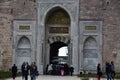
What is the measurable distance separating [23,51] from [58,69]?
3.69 m

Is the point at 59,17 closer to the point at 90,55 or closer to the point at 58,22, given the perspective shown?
the point at 58,22

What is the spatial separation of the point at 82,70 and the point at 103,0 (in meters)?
6.71

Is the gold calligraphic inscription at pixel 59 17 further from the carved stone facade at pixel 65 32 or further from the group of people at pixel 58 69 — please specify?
the group of people at pixel 58 69

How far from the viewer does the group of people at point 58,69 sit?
147ft

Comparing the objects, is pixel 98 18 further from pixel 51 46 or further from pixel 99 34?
pixel 51 46

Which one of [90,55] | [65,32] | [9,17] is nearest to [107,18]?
[90,55]

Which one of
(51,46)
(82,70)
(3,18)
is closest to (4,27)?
(3,18)

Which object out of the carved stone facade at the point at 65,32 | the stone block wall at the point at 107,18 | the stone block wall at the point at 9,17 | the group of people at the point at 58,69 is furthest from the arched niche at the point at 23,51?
the stone block wall at the point at 107,18

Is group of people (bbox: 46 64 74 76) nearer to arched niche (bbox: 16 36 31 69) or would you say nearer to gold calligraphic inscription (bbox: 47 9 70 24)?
arched niche (bbox: 16 36 31 69)

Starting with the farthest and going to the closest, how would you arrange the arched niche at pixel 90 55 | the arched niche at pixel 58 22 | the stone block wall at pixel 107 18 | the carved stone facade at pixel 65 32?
the arched niche at pixel 58 22
the arched niche at pixel 90 55
the carved stone facade at pixel 65 32
the stone block wall at pixel 107 18

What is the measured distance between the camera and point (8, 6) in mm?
45312

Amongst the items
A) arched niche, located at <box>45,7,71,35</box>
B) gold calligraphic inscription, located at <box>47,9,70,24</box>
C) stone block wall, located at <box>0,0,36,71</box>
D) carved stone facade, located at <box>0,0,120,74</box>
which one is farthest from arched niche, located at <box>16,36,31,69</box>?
gold calligraphic inscription, located at <box>47,9,70,24</box>

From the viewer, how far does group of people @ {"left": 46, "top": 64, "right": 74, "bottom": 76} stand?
4491 centimetres

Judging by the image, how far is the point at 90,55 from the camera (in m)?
44.7
